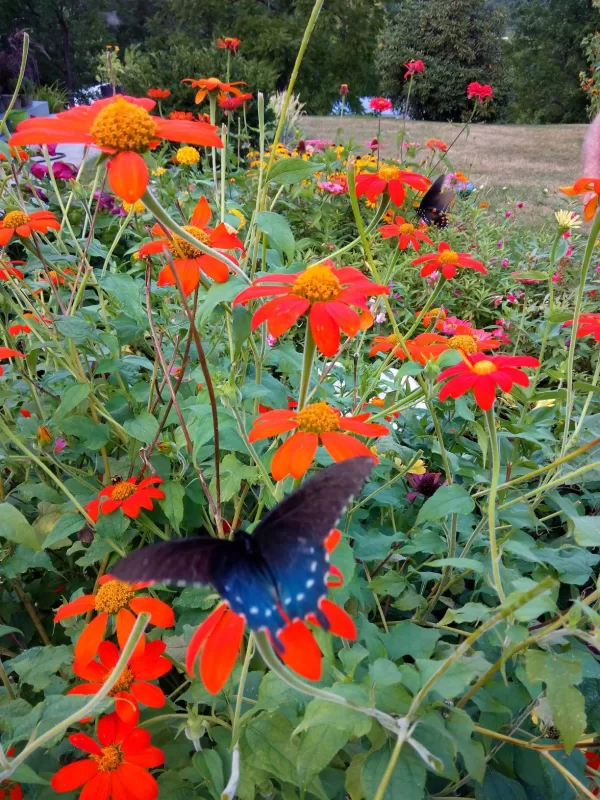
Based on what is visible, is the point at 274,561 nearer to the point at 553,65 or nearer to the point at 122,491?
the point at 122,491

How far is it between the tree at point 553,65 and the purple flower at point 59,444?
1511 centimetres

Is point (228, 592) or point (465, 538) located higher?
point (228, 592)

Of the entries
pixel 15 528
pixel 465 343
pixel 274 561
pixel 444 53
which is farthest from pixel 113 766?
pixel 444 53

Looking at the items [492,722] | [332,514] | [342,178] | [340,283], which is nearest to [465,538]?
[492,722]

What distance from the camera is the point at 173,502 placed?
3.11 feet

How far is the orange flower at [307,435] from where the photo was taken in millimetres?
621

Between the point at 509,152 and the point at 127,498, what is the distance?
8337 mm

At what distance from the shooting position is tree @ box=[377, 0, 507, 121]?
10.3m

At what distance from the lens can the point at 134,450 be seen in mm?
1090

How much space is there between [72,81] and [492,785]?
16.3 metres

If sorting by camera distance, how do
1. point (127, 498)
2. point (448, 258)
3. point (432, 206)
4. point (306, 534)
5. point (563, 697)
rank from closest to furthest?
point (306, 534), point (563, 697), point (127, 498), point (448, 258), point (432, 206)

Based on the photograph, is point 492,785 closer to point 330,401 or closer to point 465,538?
point 465,538

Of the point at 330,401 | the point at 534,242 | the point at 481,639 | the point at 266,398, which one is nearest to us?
the point at 481,639

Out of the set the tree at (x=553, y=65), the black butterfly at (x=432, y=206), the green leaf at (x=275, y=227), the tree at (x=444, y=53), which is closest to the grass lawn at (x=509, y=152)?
the tree at (x=444, y=53)
